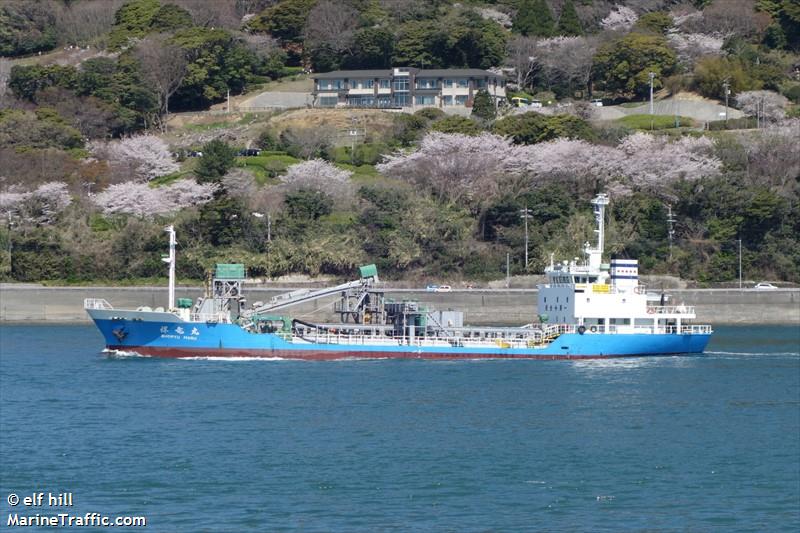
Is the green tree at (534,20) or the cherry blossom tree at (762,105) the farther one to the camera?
the green tree at (534,20)

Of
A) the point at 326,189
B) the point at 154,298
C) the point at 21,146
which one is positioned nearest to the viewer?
the point at 154,298

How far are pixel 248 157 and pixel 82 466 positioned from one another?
6809cm

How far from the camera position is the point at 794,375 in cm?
5419

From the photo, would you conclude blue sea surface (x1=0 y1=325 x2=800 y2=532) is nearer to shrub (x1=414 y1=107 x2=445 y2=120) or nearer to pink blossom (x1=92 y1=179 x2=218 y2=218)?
pink blossom (x1=92 y1=179 x2=218 y2=218)

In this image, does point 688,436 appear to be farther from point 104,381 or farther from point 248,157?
point 248,157

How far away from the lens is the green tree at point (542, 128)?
98.6 meters

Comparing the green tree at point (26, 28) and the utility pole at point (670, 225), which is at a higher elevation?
the green tree at point (26, 28)

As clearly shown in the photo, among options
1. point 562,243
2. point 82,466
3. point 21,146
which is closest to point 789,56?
point 562,243

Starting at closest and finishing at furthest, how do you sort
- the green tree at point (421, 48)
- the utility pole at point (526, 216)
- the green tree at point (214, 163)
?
the utility pole at point (526, 216) < the green tree at point (214, 163) < the green tree at point (421, 48)

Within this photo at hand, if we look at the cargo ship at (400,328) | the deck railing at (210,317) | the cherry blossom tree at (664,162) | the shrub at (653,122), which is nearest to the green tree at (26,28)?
the shrub at (653,122)

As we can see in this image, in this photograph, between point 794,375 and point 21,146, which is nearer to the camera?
point 794,375

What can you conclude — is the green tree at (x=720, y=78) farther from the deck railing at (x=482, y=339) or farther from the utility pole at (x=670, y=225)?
the deck railing at (x=482, y=339)

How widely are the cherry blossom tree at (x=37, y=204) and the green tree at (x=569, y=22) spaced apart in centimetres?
5265

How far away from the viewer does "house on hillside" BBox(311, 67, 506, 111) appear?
11369cm
